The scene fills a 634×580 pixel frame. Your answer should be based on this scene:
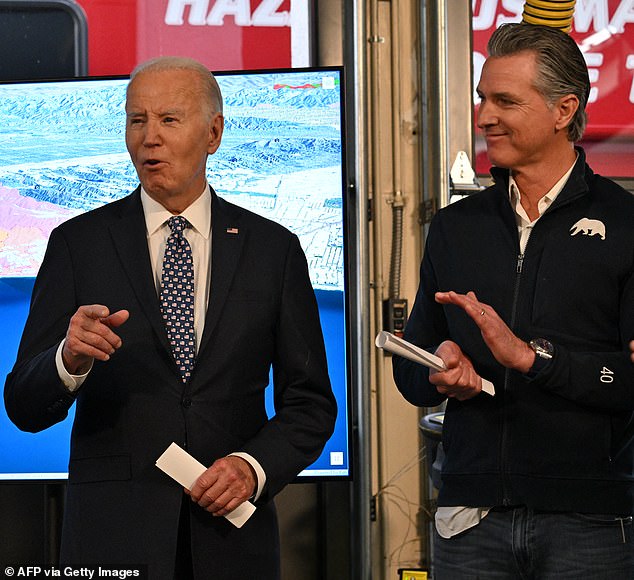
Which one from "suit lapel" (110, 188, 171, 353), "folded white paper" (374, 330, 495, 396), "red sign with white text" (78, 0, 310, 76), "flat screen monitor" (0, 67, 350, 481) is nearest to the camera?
"folded white paper" (374, 330, 495, 396)

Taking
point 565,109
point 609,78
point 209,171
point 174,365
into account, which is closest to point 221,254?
point 174,365

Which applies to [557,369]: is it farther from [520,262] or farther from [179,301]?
[179,301]

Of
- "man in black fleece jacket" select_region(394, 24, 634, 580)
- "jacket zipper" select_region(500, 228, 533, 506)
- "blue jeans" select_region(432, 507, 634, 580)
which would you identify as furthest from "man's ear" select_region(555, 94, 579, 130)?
"blue jeans" select_region(432, 507, 634, 580)

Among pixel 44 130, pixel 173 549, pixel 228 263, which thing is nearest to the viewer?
pixel 173 549

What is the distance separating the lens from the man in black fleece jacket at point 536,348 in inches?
72.4

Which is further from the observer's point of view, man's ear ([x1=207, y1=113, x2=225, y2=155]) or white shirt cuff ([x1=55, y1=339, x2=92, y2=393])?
man's ear ([x1=207, y1=113, x2=225, y2=155])

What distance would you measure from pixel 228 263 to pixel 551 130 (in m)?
0.70

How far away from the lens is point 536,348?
5.98 feet

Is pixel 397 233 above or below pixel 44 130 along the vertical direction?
below

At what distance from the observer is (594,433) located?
1.88 metres

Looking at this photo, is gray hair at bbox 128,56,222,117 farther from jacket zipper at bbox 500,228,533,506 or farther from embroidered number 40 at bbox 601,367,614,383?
embroidered number 40 at bbox 601,367,614,383

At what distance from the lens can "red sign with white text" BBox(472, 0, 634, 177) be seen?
152 inches

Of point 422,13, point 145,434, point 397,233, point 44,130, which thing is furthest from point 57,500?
point 422,13

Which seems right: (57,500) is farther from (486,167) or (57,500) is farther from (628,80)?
(628,80)
